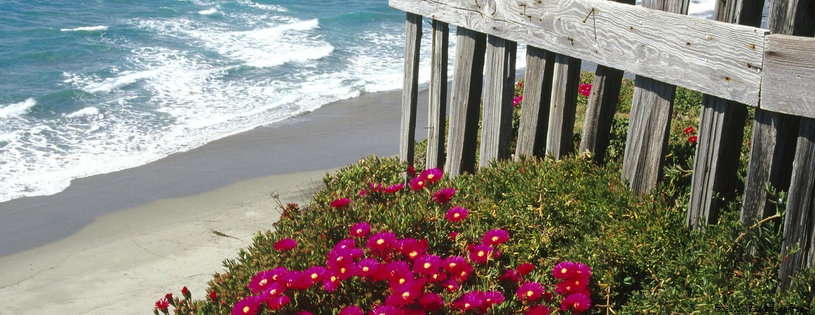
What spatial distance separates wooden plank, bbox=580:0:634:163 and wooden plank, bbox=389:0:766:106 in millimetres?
147

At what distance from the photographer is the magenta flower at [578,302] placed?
2.72 m

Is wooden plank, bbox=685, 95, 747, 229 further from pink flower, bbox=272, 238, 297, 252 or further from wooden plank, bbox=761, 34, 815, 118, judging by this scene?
pink flower, bbox=272, 238, 297, 252

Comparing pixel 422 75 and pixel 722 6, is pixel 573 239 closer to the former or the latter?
pixel 722 6

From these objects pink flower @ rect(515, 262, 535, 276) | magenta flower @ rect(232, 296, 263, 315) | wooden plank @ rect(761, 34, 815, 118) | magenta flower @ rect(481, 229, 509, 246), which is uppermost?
wooden plank @ rect(761, 34, 815, 118)

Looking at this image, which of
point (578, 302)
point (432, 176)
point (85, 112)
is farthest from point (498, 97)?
point (85, 112)

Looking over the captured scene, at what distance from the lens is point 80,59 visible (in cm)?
1598

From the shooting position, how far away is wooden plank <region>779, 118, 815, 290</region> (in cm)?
263

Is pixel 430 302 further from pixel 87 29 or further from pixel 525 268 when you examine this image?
pixel 87 29

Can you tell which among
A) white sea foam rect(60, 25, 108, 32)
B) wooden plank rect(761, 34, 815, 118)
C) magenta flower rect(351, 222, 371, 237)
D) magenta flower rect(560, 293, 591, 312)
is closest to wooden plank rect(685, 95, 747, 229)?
wooden plank rect(761, 34, 815, 118)

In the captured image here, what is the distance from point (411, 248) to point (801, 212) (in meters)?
1.45

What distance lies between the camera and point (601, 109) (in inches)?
142

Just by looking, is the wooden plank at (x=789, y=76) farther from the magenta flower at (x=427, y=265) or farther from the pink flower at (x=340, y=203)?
the pink flower at (x=340, y=203)

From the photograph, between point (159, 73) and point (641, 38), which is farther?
point (159, 73)

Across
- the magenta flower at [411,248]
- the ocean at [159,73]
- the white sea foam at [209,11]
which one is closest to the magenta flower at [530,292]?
the magenta flower at [411,248]
